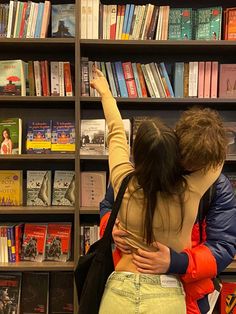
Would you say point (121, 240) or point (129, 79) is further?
point (129, 79)

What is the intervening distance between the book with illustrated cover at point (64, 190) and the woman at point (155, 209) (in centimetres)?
134

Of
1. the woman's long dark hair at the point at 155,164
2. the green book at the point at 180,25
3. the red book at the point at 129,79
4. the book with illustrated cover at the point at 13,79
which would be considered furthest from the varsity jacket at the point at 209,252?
the book with illustrated cover at the point at 13,79

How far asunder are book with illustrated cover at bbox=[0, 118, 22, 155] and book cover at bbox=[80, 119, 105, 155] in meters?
0.42

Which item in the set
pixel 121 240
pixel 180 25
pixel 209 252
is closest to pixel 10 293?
pixel 121 240

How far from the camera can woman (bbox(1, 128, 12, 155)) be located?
2.44 metres

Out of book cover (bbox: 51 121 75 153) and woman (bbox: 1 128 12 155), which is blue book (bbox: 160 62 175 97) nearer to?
book cover (bbox: 51 121 75 153)

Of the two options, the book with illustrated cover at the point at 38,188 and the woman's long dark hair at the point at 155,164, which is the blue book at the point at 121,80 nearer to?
the book with illustrated cover at the point at 38,188

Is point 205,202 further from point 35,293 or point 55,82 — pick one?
point 35,293

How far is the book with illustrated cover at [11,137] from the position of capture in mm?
2441

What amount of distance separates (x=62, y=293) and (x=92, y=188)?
29.6 inches

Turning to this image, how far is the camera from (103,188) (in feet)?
7.88

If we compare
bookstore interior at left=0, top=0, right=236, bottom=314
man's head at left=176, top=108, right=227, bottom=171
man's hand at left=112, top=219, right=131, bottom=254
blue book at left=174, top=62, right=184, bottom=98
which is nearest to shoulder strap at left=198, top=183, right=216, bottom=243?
man's head at left=176, top=108, right=227, bottom=171

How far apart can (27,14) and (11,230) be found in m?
1.35

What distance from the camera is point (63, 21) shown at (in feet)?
7.74
